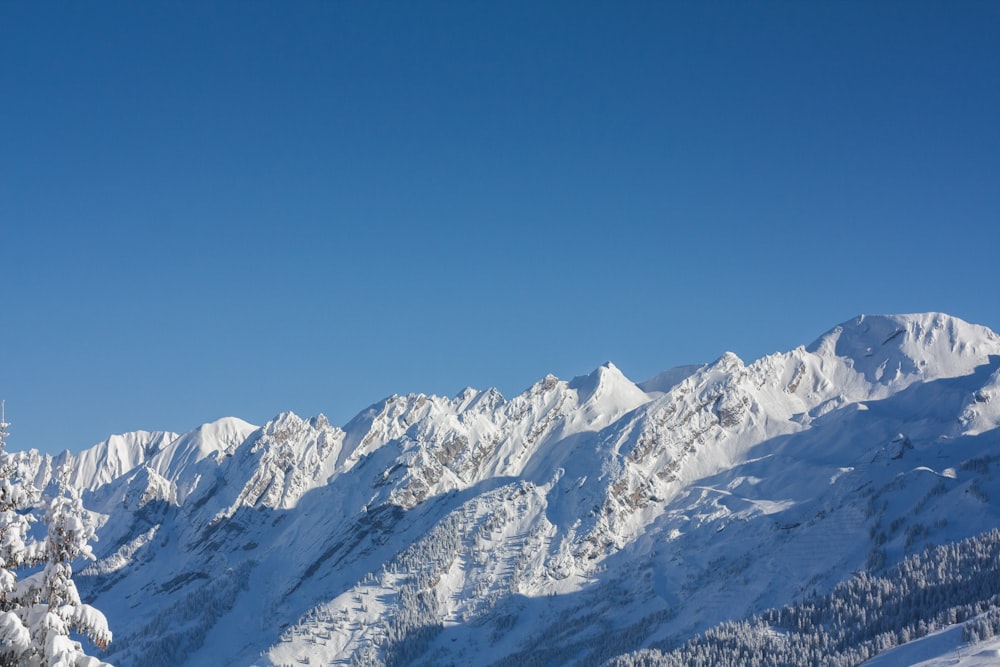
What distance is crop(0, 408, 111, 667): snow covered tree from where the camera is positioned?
29.9 metres

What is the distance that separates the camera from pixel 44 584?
102ft

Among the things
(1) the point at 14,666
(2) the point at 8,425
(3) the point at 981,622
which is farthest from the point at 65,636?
(3) the point at 981,622

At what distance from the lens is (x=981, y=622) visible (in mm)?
184875

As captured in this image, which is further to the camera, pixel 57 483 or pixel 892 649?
pixel 892 649

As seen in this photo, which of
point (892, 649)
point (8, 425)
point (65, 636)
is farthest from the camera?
point (892, 649)

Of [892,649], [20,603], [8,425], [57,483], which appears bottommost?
[892,649]

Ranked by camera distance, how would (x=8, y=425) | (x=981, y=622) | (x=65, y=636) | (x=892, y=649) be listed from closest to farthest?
(x=65, y=636), (x=8, y=425), (x=981, y=622), (x=892, y=649)

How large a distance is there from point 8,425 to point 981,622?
195 metres

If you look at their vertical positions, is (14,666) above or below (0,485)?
below

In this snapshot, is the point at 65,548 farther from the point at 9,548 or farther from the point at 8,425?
the point at 8,425

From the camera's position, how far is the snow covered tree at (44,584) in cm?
2989

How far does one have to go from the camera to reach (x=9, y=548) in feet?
102

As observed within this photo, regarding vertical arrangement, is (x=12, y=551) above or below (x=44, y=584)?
above

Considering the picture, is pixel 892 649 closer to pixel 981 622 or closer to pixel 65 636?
pixel 981 622
